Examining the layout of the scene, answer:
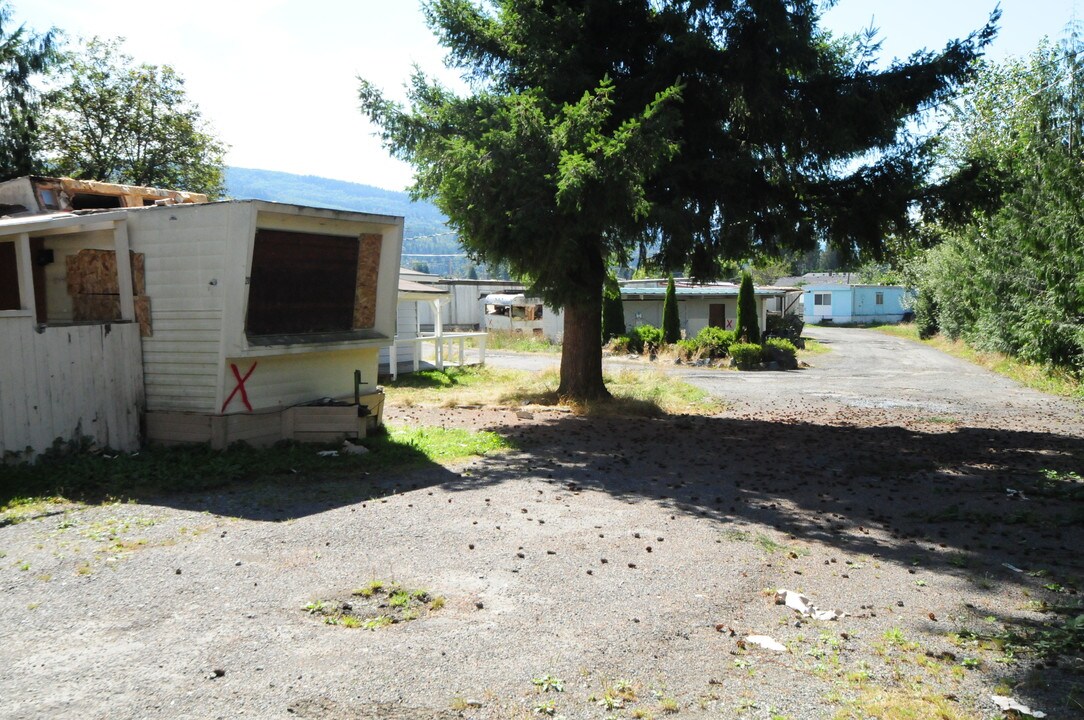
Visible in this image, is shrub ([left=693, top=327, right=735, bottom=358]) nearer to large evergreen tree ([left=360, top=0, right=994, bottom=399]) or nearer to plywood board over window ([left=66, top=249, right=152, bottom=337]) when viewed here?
large evergreen tree ([left=360, top=0, right=994, bottom=399])

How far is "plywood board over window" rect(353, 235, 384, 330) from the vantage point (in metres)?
12.0

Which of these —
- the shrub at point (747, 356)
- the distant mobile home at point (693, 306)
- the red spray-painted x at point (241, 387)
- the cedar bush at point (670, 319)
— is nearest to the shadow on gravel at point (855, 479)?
the red spray-painted x at point (241, 387)

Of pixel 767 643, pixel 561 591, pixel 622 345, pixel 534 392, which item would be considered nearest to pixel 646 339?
pixel 622 345

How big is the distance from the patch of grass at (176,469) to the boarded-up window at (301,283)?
1588 millimetres

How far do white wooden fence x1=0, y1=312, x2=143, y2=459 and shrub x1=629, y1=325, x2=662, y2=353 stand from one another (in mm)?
25528

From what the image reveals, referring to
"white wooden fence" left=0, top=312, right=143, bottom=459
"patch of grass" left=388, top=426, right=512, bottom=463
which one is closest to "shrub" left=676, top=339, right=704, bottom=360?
"patch of grass" left=388, top=426, right=512, bottom=463

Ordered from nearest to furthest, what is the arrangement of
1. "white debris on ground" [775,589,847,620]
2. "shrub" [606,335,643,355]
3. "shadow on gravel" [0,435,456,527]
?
1. "white debris on ground" [775,589,847,620]
2. "shadow on gravel" [0,435,456,527]
3. "shrub" [606,335,643,355]

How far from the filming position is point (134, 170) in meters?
31.4

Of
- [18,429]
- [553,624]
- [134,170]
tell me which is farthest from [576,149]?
[134,170]

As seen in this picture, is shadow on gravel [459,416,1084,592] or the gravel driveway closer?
the gravel driveway

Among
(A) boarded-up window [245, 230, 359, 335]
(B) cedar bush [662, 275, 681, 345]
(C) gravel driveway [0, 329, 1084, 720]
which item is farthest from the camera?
(B) cedar bush [662, 275, 681, 345]

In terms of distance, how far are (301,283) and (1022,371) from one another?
2321cm

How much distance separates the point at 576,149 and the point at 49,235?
23.4 feet

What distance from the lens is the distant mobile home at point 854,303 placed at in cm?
6875
